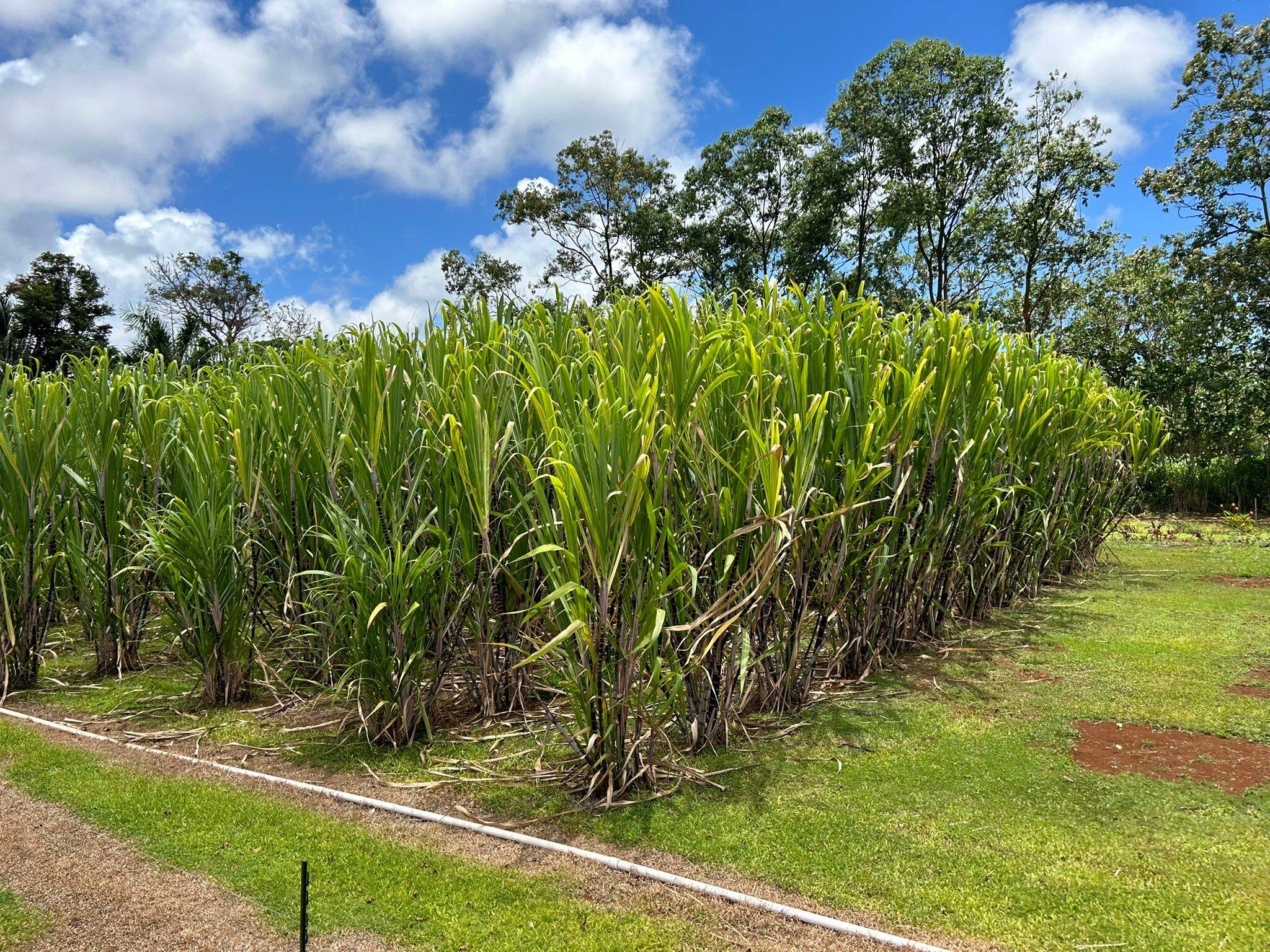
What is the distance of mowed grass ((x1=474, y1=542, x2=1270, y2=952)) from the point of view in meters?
1.81

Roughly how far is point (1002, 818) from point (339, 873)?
1.79 m

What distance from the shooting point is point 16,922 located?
6.15 ft

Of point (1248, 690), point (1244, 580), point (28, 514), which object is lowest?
point (1248, 690)

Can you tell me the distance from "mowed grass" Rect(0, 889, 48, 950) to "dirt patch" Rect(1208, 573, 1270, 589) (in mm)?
6663

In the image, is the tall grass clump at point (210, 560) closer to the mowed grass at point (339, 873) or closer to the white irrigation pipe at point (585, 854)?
the white irrigation pipe at point (585, 854)

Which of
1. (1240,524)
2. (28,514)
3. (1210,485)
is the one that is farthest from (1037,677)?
(1210,485)

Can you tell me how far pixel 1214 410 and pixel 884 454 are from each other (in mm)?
13658

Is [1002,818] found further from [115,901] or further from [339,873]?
[115,901]

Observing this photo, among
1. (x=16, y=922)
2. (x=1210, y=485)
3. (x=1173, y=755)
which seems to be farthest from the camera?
(x=1210, y=485)

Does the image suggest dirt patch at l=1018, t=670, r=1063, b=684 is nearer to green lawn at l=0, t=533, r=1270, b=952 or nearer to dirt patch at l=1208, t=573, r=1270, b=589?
green lawn at l=0, t=533, r=1270, b=952

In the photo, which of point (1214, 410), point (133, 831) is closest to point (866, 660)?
point (133, 831)

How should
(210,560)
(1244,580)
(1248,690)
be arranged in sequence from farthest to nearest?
1. (1244,580)
2. (1248,690)
3. (210,560)

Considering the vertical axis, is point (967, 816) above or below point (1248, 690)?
below

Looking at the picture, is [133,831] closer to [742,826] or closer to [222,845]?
[222,845]
